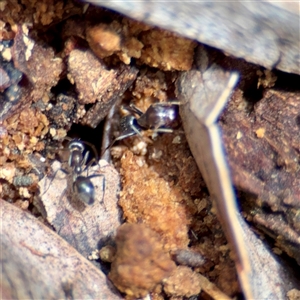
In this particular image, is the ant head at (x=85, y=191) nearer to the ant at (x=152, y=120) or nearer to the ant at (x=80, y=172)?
the ant at (x=80, y=172)

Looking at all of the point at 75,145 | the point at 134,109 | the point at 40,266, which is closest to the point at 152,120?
the point at 134,109

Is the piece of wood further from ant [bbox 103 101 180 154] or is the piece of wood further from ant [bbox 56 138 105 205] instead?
ant [bbox 103 101 180 154]

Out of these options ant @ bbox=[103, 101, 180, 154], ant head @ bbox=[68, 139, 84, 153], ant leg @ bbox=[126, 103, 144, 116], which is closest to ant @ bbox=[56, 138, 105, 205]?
ant head @ bbox=[68, 139, 84, 153]

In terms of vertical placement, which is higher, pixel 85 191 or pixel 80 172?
pixel 85 191

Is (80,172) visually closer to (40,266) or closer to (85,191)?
(85,191)

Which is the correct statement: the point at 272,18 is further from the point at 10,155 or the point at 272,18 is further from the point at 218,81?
the point at 10,155

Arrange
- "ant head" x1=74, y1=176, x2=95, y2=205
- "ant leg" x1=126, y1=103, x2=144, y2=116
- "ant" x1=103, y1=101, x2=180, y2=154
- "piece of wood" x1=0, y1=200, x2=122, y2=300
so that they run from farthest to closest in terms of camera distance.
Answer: "ant leg" x1=126, y1=103, x2=144, y2=116 → "ant" x1=103, y1=101, x2=180, y2=154 → "ant head" x1=74, y1=176, x2=95, y2=205 → "piece of wood" x1=0, y1=200, x2=122, y2=300

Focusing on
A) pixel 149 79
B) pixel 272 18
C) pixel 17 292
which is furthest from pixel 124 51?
pixel 17 292
